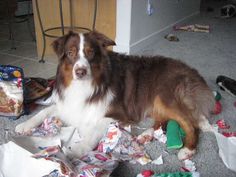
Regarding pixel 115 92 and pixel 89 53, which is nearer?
pixel 89 53

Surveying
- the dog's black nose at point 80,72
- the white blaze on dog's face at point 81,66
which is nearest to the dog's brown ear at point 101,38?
the white blaze on dog's face at point 81,66

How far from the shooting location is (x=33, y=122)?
87.5 inches

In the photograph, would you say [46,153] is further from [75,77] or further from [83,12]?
[83,12]

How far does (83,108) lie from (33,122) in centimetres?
38

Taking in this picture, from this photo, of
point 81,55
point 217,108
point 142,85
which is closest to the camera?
point 81,55

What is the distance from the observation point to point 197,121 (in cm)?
228

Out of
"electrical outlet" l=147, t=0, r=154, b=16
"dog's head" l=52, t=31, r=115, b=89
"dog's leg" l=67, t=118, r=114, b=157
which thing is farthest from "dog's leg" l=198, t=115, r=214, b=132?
Result: "electrical outlet" l=147, t=0, r=154, b=16

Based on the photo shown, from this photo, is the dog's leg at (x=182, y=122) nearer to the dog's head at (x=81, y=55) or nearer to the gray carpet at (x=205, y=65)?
the gray carpet at (x=205, y=65)

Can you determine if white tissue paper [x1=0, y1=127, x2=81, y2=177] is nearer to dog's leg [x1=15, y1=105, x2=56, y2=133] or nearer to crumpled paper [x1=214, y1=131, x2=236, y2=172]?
dog's leg [x1=15, y1=105, x2=56, y2=133]

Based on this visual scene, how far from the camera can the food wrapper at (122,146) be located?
193 centimetres

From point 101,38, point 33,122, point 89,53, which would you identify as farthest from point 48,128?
point 101,38

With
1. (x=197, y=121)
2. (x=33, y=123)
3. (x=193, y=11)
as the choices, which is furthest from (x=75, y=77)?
(x=193, y=11)

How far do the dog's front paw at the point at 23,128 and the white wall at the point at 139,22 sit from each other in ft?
7.40

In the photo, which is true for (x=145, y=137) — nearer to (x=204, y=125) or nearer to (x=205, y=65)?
(x=204, y=125)
